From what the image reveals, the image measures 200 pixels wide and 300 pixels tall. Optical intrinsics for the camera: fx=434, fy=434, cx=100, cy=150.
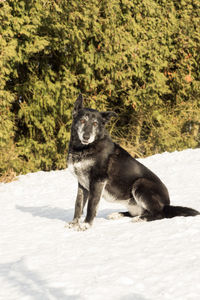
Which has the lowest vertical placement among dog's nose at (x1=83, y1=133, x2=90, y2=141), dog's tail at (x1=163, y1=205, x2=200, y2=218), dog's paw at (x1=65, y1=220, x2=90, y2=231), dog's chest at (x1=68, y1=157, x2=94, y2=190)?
dog's paw at (x1=65, y1=220, x2=90, y2=231)

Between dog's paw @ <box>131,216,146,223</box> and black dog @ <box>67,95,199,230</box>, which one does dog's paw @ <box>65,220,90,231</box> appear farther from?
dog's paw @ <box>131,216,146,223</box>

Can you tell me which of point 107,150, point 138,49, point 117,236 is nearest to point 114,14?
point 138,49

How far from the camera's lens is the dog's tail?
5.64 meters

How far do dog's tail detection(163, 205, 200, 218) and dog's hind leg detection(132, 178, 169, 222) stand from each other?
66mm

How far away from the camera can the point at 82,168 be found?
225 inches

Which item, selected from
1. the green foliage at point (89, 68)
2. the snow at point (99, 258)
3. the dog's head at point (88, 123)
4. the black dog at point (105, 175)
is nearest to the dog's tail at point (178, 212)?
the black dog at point (105, 175)

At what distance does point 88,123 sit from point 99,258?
76.3 inches

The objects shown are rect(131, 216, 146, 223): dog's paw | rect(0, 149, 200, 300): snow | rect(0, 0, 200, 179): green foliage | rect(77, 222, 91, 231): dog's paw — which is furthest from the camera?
rect(0, 0, 200, 179): green foliage

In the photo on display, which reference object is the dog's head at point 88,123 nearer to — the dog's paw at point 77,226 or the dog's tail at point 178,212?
the dog's paw at point 77,226

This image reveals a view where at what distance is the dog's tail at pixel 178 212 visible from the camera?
5.64 metres

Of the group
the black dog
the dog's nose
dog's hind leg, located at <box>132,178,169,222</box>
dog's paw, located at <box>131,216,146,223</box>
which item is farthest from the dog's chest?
dog's paw, located at <box>131,216,146,223</box>

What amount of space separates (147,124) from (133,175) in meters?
8.68

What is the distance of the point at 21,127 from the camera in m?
12.4

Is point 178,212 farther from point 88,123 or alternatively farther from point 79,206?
point 88,123
